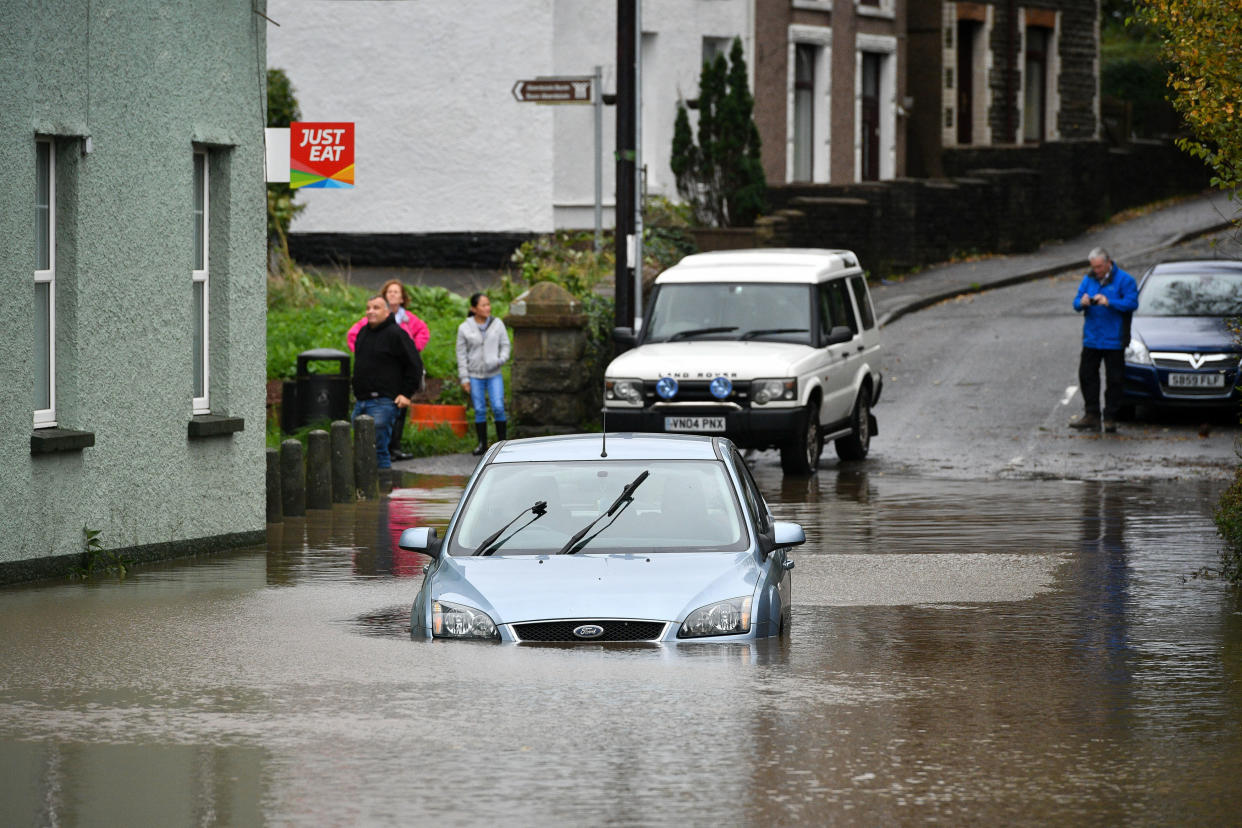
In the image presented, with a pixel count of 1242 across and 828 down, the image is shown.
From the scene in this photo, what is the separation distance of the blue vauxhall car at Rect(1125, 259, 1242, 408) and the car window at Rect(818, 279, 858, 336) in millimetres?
3693

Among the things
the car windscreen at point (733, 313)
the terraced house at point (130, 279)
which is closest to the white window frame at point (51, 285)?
the terraced house at point (130, 279)

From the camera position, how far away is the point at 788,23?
40.5 m

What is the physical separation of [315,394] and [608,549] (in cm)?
1226

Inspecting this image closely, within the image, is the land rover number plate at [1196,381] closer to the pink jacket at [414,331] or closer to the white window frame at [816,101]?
the pink jacket at [414,331]

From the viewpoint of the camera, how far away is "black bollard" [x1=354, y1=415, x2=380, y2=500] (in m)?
18.7

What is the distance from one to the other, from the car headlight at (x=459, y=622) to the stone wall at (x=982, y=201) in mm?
25344

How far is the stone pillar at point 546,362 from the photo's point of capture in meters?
23.0

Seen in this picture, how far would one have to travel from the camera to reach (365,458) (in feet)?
61.3

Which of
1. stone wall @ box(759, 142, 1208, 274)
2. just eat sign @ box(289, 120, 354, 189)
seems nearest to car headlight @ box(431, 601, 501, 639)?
just eat sign @ box(289, 120, 354, 189)

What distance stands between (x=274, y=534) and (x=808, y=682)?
805cm

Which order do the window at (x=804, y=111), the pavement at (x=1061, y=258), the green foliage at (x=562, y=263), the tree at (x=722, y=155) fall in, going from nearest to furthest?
1. the green foliage at (x=562, y=263)
2. the tree at (x=722, y=155)
3. the pavement at (x=1061, y=258)
4. the window at (x=804, y=111)

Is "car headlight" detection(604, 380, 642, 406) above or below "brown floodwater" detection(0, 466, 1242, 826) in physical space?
above

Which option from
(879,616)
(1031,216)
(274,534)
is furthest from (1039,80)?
(879,616)

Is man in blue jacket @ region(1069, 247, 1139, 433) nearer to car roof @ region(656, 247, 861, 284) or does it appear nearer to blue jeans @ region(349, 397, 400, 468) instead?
car roof @ region(656, 247, 861, 284)
